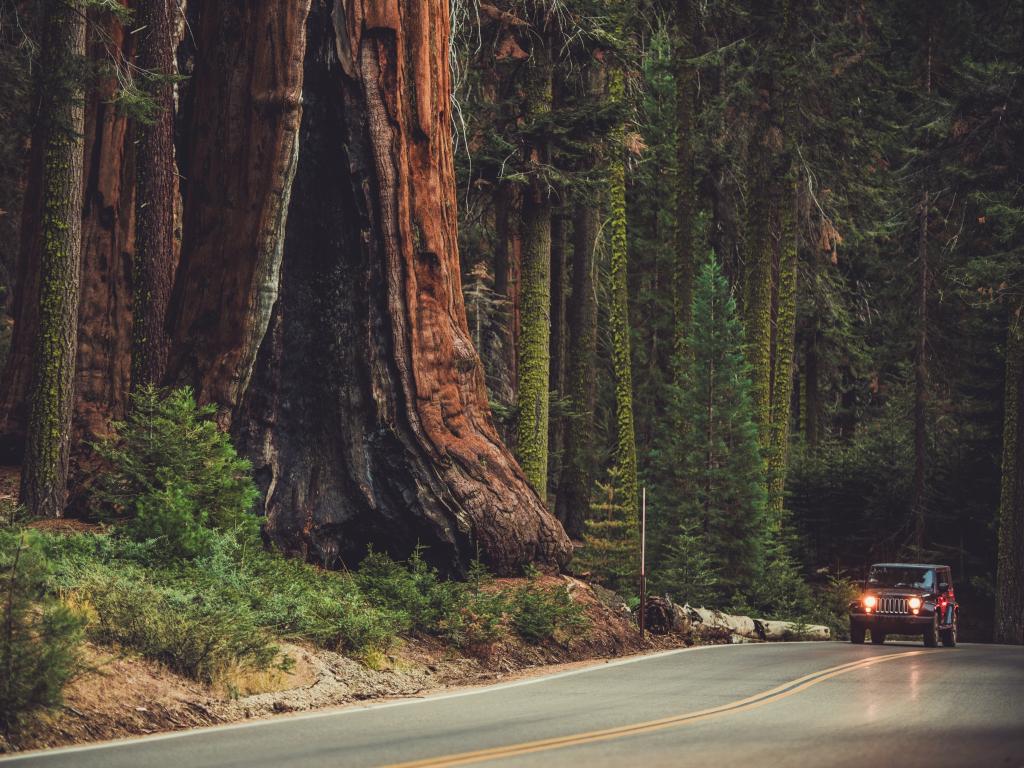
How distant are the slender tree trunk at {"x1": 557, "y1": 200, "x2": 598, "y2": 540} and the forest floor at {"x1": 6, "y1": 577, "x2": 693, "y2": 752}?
18561mm

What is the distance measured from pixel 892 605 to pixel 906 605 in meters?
0.27

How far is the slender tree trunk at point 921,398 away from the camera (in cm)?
3806

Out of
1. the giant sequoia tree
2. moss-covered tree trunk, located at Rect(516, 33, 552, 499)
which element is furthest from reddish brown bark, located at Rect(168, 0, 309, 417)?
moss-covered tree trunk, located at Rect(516, 33, 552, 499)

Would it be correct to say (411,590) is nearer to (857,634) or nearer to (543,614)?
(543,614)

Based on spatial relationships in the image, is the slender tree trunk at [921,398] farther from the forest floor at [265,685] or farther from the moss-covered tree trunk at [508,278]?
the forest floor at [265,685]

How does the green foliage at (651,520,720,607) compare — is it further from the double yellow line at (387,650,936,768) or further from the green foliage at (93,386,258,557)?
the green foliage at (93,386,258,557)

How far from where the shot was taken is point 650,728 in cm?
1051

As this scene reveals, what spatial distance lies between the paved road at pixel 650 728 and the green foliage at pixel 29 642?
617 mm

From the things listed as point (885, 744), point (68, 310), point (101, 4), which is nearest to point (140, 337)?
point (68, 310)

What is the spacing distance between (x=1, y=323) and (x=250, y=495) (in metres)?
21.7

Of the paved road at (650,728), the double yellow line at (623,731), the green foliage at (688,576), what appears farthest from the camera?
the green foliage at (688,576)

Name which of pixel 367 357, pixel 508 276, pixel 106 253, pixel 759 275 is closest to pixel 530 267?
pixel 367 357

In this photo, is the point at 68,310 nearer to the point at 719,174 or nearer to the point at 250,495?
the point at 250,495

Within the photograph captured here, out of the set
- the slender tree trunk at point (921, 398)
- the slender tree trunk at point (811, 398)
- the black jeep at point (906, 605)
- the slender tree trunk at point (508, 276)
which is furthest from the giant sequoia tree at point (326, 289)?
the slender tree trunk at point (811, 398)
